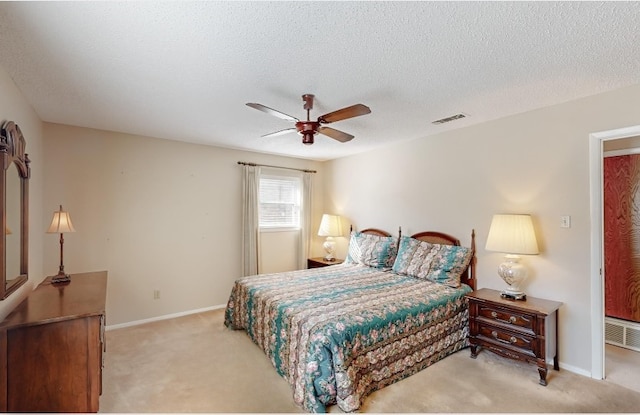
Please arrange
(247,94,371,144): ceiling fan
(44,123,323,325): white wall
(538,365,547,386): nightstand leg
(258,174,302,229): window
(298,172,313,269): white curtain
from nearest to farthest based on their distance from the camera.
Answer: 1. (247,94,371,144): ceiling fan
2. (538,365,547,386): nightstand leg
3. (44,123,323,325): white wall
4. (258,174,302,229): window
5. (298,172,313,269): white curtain

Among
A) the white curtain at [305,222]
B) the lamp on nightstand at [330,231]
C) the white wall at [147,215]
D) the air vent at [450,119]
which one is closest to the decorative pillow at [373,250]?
the lamp on nightstand at [330,231]

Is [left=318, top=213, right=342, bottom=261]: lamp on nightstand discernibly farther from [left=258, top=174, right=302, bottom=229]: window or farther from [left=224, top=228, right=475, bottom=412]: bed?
[left=224, top=228, right=475, bottom=412]: bed

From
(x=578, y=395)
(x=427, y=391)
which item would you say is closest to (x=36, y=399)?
(x=427, y=391)

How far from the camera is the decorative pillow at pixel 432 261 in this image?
134 inches

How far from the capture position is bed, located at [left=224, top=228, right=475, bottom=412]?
2176mm

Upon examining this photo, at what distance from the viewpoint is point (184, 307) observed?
4266 mm

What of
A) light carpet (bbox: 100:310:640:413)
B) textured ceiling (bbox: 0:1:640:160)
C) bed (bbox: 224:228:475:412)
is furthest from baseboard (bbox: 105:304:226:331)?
textured ceiling (bbox: 0:1:640:160)

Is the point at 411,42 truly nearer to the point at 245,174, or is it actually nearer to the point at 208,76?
the point at 208,76

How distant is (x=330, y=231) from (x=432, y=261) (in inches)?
75.7

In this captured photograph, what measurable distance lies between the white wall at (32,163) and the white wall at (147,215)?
204 millimetres

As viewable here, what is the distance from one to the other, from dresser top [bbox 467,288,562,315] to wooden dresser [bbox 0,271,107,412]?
317cm

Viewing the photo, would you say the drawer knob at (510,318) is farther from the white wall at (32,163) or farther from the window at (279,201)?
the white wall at (32,163)

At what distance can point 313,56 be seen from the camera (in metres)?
1.97

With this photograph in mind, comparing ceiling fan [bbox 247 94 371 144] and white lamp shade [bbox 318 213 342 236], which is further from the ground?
ceiling fan [bbox 247 94 371 144]
